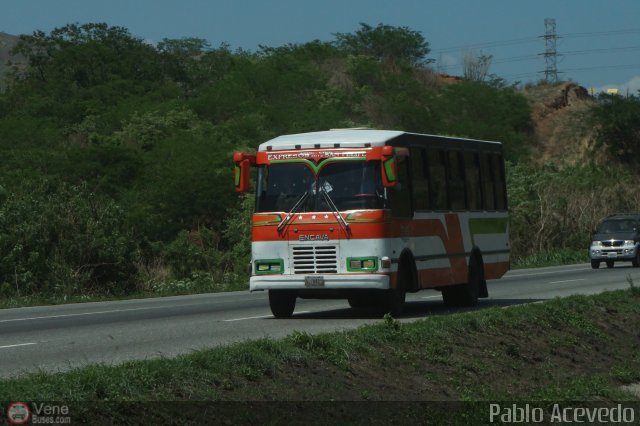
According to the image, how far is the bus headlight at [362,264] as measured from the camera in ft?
67.4

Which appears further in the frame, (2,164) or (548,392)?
(2,164)

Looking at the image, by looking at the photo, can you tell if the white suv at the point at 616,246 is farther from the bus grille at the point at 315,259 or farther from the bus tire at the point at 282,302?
the bus grille at the point at 315,259

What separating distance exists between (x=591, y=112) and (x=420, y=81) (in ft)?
58.0

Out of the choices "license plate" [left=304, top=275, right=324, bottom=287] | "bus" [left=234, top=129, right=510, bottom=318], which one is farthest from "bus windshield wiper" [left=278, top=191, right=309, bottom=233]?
"license plate" [left=304, top=275, right=324, bottom=287]

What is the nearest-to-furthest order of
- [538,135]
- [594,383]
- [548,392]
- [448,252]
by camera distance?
[548,392], [594,383], [448,252], [538,135]

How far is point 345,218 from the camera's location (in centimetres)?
2072

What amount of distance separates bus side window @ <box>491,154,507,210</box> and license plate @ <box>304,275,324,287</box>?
654 cm

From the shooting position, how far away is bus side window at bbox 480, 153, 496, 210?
83.3 ft

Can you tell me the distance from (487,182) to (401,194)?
474 centimetres

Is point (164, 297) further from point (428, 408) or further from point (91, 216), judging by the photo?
point (428, 408)

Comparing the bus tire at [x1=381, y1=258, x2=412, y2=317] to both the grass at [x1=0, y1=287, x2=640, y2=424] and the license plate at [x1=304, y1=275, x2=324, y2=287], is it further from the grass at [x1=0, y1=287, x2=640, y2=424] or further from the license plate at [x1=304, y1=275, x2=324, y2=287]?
the grass at [x1=0, y1=287, x2=640, y2=424]

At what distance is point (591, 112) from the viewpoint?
3627 inches

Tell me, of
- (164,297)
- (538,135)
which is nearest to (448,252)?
(164,297)

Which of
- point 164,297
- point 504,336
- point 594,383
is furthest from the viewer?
point 164,297
